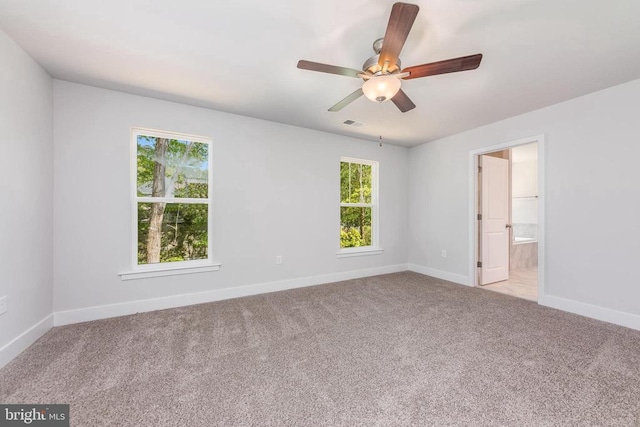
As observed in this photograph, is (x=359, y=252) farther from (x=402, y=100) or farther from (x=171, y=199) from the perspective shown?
(x=171, y=199)

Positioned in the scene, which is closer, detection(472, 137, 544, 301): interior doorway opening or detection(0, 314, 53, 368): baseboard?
detection(0, 314, 53, 368): baseboard

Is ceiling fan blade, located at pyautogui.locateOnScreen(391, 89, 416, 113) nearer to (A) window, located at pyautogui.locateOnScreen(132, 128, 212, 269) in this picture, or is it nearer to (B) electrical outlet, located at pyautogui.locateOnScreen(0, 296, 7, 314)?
(A) window, located at pyautogui.locateOnScreen(132, 128, 212, 269)

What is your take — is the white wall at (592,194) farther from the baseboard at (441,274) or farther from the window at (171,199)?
the window at (171,199)

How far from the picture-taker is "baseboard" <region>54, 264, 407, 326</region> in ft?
8.86

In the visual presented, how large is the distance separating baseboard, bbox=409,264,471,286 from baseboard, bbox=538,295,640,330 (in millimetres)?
1023

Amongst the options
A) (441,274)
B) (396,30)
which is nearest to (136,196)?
(396,30)

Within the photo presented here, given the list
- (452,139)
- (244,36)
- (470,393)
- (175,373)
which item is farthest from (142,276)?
(452,139)

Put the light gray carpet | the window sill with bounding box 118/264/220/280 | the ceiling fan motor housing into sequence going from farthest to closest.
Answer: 1. the window sill with bounding box 118/264/220/280
2. the ceiling fan motor housing
3. the light gray carpet

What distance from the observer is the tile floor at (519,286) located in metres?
3.67

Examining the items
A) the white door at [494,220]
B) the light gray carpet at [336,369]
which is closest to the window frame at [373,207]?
the white door at [494,220]

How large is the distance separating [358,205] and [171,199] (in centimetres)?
292

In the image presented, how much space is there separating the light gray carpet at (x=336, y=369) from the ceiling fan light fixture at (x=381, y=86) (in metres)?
2.00

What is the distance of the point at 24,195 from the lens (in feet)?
7.12

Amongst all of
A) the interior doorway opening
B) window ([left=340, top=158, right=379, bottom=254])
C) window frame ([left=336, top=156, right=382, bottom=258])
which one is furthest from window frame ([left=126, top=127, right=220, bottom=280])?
the interior doorway opening
